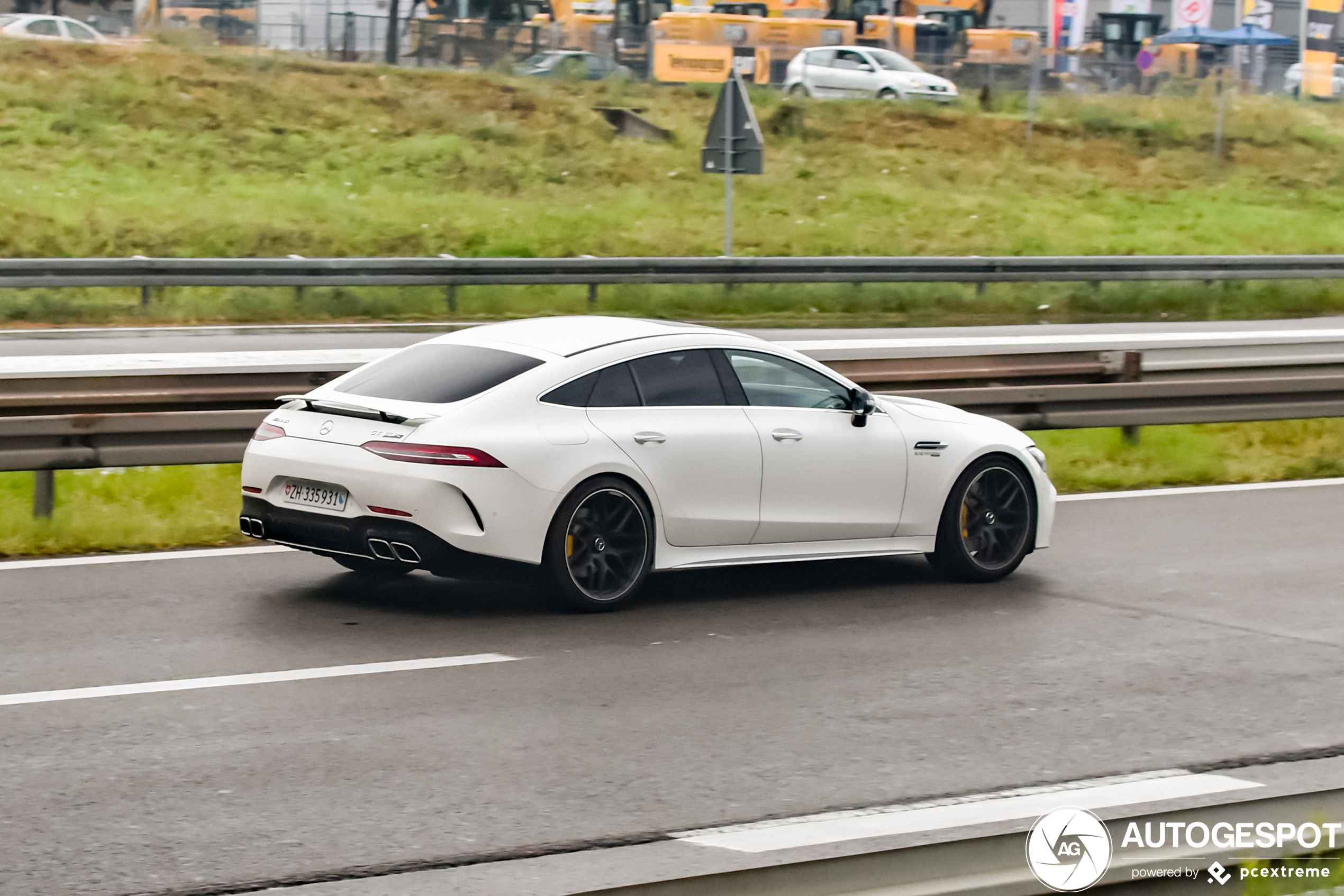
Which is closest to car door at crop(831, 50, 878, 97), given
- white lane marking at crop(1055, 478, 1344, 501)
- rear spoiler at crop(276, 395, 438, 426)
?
white lane marking at crop(1055, 478, 1344, 501)

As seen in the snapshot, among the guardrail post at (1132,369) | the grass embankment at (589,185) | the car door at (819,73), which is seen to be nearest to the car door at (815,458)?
the guardrail post at (1132,369)

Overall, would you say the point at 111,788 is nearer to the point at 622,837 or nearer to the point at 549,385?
the point at 622,837

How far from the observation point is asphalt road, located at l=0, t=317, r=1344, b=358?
1909 centimetres

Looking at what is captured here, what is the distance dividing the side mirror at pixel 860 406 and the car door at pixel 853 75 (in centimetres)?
3162

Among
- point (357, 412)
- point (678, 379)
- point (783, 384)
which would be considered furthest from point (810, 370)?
point (357, 412)

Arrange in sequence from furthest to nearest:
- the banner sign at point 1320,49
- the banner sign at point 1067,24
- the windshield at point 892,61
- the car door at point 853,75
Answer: the banner sign at point 1067,24 < the banner sign at point 1320,49 < the windshield at point 892,61 < the car door at point 853,75

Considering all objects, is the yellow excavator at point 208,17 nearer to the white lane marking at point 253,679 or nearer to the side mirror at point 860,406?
the side mirror at point 860,406

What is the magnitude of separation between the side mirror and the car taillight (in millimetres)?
2027

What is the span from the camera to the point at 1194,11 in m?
48.8

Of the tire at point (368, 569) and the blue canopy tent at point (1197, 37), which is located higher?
the blue canopy tent at point (1197, 37)

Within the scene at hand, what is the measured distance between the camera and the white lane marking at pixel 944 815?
505cm

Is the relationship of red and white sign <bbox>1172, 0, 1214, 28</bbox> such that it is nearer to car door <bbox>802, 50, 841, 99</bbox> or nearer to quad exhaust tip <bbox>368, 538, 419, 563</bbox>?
car door <bbox>802, 50, 841, 99</bbox>

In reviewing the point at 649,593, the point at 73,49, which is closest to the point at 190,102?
the point at 73,49

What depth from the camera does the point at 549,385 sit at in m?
8.02
